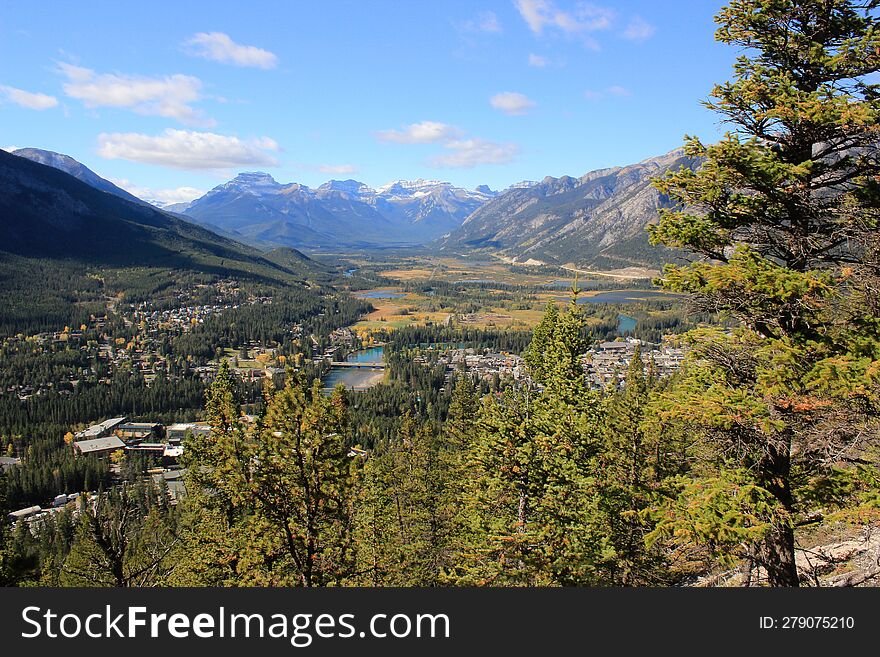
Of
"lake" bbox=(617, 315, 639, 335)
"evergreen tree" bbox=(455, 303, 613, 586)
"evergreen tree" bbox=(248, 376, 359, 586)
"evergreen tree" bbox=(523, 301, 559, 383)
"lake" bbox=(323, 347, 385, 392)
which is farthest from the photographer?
"lake" bbox=(617, 315, 639, 335)

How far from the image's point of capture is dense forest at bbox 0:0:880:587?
328 inches

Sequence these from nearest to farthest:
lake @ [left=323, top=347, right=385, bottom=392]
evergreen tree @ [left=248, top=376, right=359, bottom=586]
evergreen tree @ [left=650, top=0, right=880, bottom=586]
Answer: evergreen tree @ [left=650, top=0, right=880, bottom=586] → evergreen tree @ [left=248, top=376, right=359, bottom=586] → lake @ [left=323, top=347, right=385, bottom=392]

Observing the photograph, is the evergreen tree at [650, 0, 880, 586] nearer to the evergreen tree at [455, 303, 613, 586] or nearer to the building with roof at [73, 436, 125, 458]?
the evergreen tree at [455, 303, 613, 586]

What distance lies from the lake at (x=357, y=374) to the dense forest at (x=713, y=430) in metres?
91.9

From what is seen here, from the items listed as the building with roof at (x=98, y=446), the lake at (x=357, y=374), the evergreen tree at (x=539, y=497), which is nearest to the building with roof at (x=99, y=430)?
the building with roof at (x=98, y=446)

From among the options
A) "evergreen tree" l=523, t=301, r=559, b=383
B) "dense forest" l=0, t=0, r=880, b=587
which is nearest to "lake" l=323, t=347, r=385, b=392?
"evergreen tree" l=523, t=301, r=559, b=383

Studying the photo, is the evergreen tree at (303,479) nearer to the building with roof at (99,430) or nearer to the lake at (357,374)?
the building with roof at (99,430)

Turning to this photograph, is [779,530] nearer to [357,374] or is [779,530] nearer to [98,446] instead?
[98,446]

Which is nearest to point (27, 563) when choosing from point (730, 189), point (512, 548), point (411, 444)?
point (512, 548)

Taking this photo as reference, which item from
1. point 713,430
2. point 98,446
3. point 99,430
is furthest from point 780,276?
point 99,430

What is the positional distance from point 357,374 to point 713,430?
4889 inches

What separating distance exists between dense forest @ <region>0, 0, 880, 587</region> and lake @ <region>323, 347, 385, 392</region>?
9189 centimetres

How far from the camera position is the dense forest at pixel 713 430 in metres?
8.33

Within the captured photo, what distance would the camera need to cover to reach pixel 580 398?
15.3 metres
